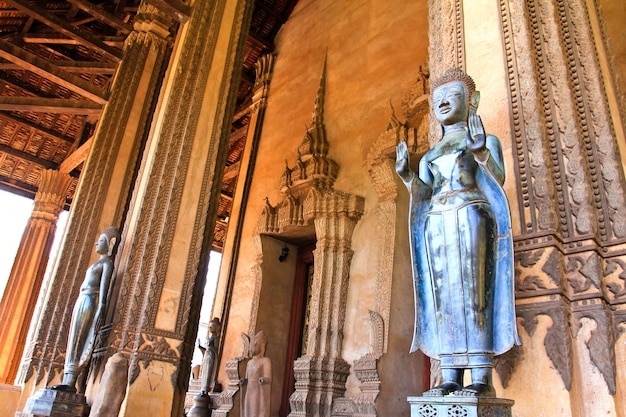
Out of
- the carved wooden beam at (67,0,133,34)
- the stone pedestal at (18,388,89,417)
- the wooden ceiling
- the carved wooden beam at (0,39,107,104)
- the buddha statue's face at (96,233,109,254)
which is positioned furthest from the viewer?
the carved wooden beam at (67,0,133,34)

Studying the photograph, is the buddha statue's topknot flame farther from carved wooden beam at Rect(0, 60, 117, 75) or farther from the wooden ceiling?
carved wooden beam at Rect(0, 60, 117, 75)

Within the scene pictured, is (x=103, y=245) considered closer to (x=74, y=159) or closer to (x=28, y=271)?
(x=28, y=271)

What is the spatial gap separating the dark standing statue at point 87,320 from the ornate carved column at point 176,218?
190mm

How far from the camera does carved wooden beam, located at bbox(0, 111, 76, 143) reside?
44.6 feet

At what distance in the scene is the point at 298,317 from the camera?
884 cm

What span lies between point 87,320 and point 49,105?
573 centimetres

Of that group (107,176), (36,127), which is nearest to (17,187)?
(36,127)

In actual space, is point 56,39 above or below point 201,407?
above

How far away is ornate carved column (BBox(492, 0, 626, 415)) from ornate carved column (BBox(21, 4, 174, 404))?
6.26 metres

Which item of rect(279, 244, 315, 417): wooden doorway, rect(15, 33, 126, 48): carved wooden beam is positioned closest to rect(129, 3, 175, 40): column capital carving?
rect(15, 33, 126, 48): carved wooden beam

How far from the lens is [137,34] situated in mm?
9172

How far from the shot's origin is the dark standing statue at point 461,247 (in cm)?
207

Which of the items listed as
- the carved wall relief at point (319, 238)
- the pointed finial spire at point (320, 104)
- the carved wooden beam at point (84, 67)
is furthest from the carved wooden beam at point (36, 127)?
the pointed finial spire at point (320, 104)

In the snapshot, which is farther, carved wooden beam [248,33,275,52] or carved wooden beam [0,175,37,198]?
carved wooden beam [0,175,37,198]
